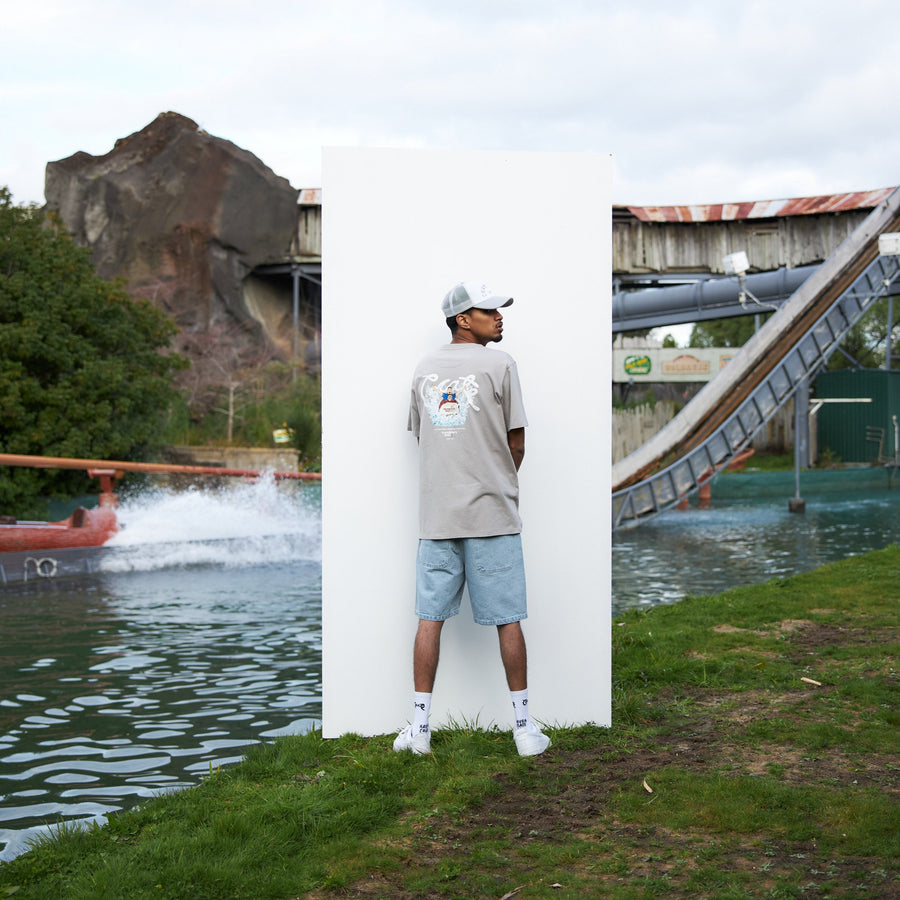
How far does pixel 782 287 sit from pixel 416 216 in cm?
2384

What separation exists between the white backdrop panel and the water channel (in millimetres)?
366

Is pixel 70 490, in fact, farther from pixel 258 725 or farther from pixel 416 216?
pixel 416 216

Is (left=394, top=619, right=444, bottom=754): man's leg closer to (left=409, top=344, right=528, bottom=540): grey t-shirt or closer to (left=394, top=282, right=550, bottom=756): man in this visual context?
(left=394, top=282, right=550, bottom=756): man

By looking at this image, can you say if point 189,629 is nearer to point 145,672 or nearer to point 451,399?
point 145,672

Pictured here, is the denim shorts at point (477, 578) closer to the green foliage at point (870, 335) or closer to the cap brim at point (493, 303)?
the cap brim at point (493, 303)

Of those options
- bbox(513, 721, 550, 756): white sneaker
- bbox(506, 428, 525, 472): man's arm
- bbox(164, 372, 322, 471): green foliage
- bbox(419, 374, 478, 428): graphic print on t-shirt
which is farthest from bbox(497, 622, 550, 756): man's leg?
bbox(164, 372, 322, 471): green foliage

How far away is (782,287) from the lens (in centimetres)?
2627

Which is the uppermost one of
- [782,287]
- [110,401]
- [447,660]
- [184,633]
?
[782,287]

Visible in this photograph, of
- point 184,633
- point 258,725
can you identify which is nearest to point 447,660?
point 258,725

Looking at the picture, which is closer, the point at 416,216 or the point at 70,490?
the point at 416,216

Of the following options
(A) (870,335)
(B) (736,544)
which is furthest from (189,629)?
(A) (870,335)

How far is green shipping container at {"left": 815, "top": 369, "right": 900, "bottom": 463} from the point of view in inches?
1100

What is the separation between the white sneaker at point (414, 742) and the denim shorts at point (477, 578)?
0.45 meters

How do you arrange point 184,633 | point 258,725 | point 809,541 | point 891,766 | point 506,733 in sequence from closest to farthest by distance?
point 891,766
point 506,733
point 258,725
point 184,633
point 809,541
